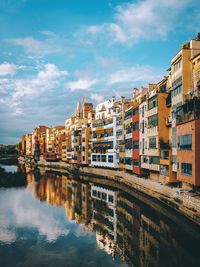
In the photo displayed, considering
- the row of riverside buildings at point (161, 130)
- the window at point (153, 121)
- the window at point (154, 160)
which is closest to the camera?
the row of riverside buildings at point (161, 130)

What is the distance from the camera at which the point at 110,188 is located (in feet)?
210

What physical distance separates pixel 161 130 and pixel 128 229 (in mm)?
18764

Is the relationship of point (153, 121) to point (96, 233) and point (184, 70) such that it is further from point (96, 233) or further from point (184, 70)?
point (96, 233)

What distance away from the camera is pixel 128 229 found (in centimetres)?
3534

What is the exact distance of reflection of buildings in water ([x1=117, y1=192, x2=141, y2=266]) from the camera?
1093 inches

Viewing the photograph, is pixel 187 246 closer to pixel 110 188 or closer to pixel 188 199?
pixel 188 199

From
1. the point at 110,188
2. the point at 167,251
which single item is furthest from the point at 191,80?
the point at 110,188

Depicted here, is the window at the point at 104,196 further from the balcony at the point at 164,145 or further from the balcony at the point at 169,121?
→ the balcony at the point at 169,121

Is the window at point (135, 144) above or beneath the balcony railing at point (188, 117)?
beneath

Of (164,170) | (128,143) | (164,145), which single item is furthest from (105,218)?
(128,143)

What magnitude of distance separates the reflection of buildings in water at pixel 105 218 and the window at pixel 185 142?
519 inches

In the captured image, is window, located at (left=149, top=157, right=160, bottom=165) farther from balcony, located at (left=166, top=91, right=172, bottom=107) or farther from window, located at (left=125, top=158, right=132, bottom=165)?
window, located at (left=125, top=158, right=132, bottom=165)

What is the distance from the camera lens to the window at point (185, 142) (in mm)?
35844

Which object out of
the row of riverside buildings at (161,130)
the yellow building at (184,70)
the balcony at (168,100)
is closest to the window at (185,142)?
the row of riverside buildings at (161,130)
